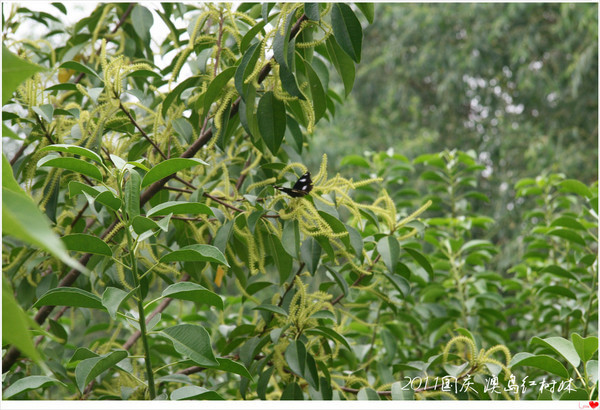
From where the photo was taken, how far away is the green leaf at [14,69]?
349mm

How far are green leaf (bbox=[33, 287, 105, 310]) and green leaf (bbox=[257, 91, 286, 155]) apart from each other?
32 centimetres

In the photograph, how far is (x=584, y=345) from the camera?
715 millimetres

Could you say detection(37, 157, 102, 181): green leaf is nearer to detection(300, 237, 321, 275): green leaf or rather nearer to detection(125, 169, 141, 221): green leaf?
detection(125, 169, 141, 221): green leaf

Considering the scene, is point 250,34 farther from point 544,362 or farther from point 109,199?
point 544,362

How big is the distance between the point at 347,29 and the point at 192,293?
38 cm

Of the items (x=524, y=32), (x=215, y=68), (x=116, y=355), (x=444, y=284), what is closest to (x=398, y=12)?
(x=524, y=32)

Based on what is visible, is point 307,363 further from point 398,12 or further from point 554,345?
point 398,12

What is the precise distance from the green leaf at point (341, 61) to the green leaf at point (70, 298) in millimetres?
457

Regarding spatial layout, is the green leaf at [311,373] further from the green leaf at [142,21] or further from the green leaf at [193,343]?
the green leaf at [142,21]

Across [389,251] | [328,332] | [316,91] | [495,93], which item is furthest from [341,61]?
[495,93]

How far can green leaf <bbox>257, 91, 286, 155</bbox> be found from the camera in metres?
0.81

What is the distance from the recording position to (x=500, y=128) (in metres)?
5.57

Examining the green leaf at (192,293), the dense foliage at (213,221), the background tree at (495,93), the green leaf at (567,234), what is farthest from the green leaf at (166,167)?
the background tree at (495,93)

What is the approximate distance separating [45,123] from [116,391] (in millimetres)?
452
